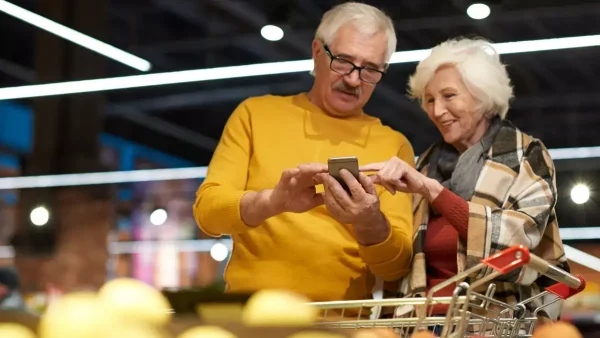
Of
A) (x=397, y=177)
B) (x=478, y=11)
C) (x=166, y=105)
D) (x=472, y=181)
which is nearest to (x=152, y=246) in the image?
(x=166, y=105)

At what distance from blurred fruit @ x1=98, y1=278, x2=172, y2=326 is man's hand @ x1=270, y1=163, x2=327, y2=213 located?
81cm

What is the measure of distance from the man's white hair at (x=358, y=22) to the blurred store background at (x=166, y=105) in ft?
9.46

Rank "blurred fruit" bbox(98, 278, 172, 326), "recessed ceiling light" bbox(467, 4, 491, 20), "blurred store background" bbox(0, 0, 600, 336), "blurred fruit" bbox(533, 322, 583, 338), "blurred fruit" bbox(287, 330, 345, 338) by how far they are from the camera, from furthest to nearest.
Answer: "blurred store background" bbox(0, 0, 600, 336) → "recessed ceiling light" bbox(467, 4, 491, 20) → "blurred fruit" bbox(533, 322, 583, 338) → "blurred fruit" bbox(98, 278, 172, 326) → "blurred fruit" bbox(287, 330, 345, 338)

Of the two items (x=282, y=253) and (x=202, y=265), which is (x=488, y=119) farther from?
(x=202, y=265)

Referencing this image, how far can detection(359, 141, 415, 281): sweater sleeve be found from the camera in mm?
1716

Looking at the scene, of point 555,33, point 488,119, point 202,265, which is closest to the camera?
point 488,119

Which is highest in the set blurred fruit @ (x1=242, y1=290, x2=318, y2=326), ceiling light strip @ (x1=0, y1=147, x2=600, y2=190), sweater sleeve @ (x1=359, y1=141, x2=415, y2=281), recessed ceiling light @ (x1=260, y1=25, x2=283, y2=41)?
recessed ceiling light @ (x1=260, y1=25, x2=283, y2=41)

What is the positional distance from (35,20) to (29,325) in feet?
16.9

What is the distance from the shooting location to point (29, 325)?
0.71 meters

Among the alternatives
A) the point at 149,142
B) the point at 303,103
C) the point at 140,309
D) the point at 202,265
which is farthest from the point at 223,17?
the point at 140,309

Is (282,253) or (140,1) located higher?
(140,1)

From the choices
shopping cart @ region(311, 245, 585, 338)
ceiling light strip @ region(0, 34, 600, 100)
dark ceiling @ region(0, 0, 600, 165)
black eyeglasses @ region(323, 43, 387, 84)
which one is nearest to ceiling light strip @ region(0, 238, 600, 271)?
dark ceiling @ region(0, 0, 600, 165)

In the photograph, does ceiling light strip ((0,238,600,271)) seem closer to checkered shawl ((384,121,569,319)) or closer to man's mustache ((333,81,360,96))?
man's mustache ((333,81,360,96))

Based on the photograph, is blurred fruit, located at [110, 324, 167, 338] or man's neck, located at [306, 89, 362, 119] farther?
man's neck, located at [306, 89, 362, 119]
